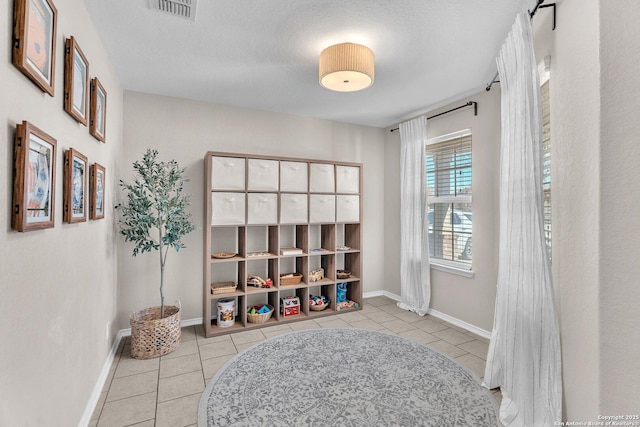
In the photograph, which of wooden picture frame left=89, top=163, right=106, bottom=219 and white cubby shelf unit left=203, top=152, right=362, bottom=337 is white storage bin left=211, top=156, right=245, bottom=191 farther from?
wooden picture frame left=89, top=163, right=106, bottom=219

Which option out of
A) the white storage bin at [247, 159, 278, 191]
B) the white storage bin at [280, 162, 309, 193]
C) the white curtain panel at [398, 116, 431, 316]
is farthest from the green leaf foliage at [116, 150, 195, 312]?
the white curtain panel at [398, 116, 431, 316]

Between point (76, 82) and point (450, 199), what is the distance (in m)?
3.55

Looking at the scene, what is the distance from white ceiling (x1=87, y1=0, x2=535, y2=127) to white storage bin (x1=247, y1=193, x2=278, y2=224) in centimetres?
114

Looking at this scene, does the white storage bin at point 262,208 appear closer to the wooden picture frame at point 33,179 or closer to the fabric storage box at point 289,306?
the fabric storage box at point 289,306

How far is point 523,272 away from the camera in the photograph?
189 cm

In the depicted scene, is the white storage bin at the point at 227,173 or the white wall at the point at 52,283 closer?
the white wall at the point at 52,283

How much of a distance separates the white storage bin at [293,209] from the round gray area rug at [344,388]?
1.36 metres

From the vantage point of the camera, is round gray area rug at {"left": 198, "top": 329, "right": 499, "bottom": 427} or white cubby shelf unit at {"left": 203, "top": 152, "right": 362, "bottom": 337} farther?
white cubby shelf unit at {"left": 203, "top": 152, "right": 362, "bottom": 337}

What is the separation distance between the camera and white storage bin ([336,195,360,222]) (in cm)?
388

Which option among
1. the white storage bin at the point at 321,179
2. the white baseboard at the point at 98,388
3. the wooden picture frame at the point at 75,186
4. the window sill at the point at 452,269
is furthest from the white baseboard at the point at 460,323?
the wooden picture frame at the point at 75,186

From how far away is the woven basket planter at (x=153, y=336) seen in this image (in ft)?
8.57

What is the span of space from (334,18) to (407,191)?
8.11ft

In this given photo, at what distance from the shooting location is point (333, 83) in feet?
7.82

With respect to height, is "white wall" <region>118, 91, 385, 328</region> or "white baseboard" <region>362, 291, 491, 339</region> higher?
"white wall" <region>118, 91, 385, 328</region>
